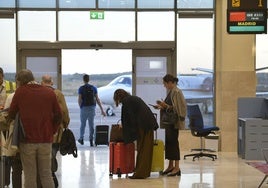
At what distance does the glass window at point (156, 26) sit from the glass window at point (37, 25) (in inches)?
80.0

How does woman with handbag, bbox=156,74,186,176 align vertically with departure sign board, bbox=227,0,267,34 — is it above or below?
below

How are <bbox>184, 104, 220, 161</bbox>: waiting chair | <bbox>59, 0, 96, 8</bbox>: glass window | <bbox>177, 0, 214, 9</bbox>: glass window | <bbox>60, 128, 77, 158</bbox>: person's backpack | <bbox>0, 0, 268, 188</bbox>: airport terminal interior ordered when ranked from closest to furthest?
<bbox>60, 128, 77, 158</bbox>: person's backpack < <bbox>184, 104, 220, 161</bbox>: waiting chair < <bbox>0, 0, 268, 188</bbox>: airport terminal interior < <bbox>59, 0, 96, 8</bbox>: glass window < <bbox>177, 0, 214, 9</bbox>: glass window

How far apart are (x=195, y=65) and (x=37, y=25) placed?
12.4ft

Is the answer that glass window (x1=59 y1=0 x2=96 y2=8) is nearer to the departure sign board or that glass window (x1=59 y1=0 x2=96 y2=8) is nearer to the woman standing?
the departure sign board

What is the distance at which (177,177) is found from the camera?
851cm

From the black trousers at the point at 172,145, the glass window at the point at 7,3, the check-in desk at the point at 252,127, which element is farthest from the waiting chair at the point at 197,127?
the glass window at the point at 7,3

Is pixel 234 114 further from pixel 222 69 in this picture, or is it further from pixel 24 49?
pixel 24 49

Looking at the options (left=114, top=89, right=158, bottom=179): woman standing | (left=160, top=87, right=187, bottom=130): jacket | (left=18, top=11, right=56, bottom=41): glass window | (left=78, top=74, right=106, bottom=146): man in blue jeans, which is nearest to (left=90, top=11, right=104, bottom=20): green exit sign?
(left=18, top=11, right=56, bottom=41): glass window

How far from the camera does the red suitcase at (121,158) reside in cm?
834

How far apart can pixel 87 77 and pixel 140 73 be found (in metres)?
1.31

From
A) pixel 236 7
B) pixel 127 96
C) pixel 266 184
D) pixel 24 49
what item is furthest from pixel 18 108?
pixel 24 49

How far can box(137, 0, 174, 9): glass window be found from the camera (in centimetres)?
1247

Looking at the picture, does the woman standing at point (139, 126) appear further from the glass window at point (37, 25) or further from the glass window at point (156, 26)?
the glass window at point (37, 25)

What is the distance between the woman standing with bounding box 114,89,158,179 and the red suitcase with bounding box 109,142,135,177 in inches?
6.1
